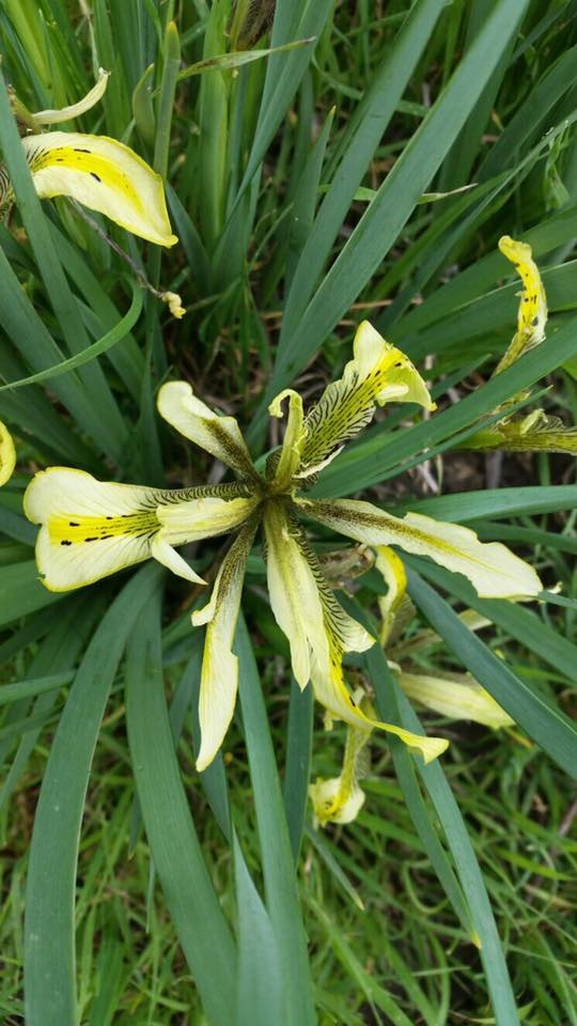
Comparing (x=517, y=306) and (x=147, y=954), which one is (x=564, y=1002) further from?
(x=517, y=306)

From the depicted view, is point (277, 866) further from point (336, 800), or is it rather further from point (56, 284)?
point (56, 284)

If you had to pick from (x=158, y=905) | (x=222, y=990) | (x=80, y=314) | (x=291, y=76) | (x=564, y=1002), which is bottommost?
(x=564, y=1002)

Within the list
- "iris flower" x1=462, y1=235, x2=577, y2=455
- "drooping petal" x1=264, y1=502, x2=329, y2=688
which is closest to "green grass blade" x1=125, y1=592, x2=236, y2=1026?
"drooping petal" x1=264, y1=502, x2=329, y2=688

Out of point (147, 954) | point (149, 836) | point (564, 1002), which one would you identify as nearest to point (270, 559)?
point (149, 836)

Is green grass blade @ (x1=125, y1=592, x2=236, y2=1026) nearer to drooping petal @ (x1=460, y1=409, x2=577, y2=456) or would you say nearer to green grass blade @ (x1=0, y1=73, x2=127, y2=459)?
green grass blade @ (x1=0, y1=73, x2=127, y2=459)

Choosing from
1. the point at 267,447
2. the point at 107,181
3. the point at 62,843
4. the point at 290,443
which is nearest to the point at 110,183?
the point at 107,181

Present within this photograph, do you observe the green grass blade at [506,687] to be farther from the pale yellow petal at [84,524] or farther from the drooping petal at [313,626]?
the pale yellow petal at [84,524]
